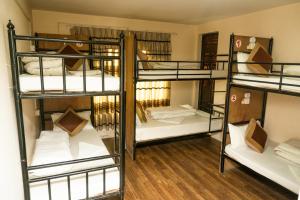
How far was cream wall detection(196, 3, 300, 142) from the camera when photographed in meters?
3.09

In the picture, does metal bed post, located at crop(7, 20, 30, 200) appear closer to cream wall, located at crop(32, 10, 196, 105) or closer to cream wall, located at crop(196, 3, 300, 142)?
cream wall, located at crop(32, 10, 196, 105)

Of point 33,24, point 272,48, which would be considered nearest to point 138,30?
point 33,24

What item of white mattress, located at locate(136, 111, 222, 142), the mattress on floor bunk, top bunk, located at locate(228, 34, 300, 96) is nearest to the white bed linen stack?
the mattress on floor bunk

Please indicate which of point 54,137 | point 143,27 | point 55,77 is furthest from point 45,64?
point 143,27

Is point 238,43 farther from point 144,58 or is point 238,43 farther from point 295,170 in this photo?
point 295,170

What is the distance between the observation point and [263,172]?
251 cm

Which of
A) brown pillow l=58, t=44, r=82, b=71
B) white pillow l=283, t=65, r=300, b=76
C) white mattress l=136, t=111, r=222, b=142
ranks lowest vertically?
white mattress l=136, t=111, r=222, b=142

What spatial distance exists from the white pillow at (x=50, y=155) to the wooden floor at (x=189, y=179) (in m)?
0.97

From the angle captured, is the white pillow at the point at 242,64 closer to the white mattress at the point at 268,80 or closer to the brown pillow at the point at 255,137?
the white mattress at the point at 268,80

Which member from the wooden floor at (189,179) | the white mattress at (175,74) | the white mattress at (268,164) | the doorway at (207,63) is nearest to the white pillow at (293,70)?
the white mattress at (268,164)

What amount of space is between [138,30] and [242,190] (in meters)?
3.49

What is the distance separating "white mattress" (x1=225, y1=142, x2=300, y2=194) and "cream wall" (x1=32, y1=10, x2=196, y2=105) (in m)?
2.29

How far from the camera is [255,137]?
298cm

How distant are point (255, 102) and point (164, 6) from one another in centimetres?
213
